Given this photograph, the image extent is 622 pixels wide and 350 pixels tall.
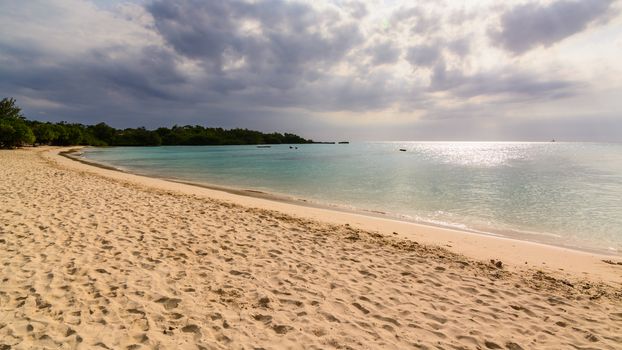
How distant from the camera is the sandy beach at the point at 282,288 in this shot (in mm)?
4391

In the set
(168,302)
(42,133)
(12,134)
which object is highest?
(42,133)

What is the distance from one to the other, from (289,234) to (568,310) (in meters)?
6.49

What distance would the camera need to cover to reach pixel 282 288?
586 centimetres

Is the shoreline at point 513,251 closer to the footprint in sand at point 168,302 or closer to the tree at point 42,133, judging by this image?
the footprint in sand at point 168,302

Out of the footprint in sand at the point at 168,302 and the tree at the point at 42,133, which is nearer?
the footprint in sand at the point at 168,302

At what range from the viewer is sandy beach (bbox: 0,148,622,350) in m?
4.39

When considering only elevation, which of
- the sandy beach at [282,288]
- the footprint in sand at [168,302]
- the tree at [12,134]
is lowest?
the footprint in sand at [168,302]

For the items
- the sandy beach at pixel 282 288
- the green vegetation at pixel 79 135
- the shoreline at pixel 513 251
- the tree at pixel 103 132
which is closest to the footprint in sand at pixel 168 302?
the sandy beach at pixel 282 288

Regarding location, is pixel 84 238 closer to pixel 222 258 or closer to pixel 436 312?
pixel 222 258

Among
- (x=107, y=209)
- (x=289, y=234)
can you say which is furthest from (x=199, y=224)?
(x=107, y=209)

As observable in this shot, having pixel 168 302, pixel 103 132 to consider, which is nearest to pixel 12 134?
pixel 168 302

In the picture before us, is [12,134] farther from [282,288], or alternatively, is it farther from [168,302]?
[282,288]

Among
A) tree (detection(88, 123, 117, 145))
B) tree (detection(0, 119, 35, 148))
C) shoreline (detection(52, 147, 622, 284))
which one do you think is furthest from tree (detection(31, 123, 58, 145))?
shoreline (detection(52, 147, 622, 284))

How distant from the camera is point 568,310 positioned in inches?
217
